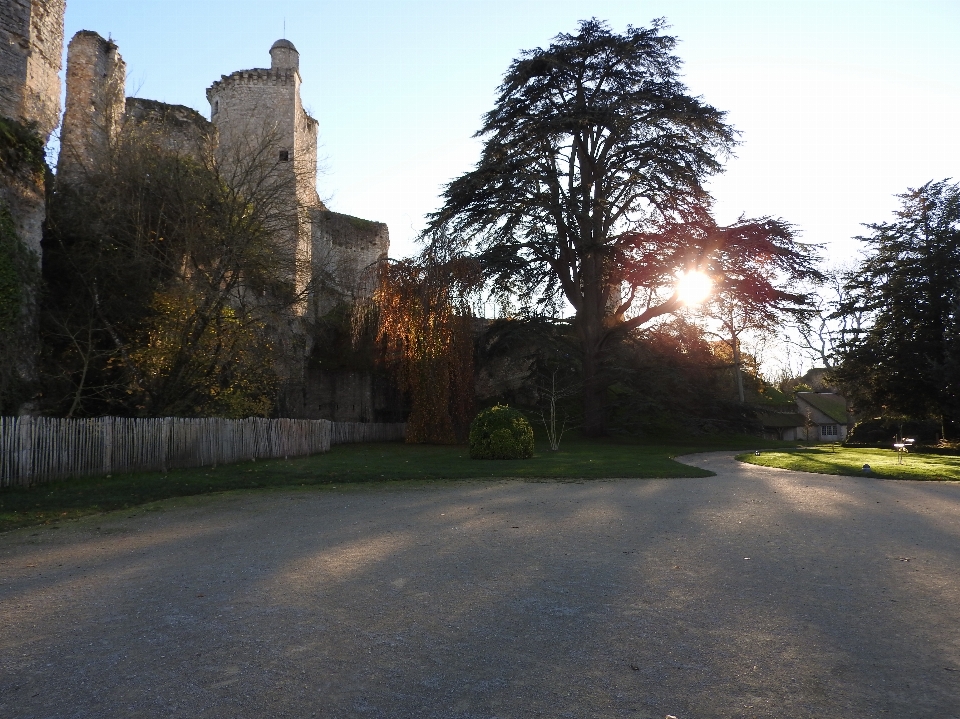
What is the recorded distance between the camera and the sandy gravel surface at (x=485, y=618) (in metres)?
3.32

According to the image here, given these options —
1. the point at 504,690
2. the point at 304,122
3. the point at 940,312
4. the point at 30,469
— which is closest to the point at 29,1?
the point at 30,469

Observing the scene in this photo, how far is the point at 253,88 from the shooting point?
3706 cm

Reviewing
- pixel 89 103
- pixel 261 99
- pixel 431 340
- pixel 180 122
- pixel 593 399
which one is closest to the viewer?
pixel 89 103

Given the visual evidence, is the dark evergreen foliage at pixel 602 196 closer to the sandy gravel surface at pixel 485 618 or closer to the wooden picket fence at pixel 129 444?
the wooden picket fence at pixel 129 444

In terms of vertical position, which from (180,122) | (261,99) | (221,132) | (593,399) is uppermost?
(261,99)

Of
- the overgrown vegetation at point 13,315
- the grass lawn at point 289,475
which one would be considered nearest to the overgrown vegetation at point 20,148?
the overgrown vegetation at point 13,315

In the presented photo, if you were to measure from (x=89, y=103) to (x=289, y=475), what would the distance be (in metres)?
15.1

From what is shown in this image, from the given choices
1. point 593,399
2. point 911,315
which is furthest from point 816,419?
point 593,399

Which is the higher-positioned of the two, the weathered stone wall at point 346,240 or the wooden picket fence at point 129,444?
the weathered stone wall at point 346,240

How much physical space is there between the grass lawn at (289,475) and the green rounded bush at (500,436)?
0.57 metres

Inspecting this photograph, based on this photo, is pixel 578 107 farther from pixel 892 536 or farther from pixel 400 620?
pixel 400 620

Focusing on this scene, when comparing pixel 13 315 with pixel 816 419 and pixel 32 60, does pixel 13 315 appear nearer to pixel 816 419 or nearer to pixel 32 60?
pixel 32 60

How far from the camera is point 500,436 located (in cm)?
1827

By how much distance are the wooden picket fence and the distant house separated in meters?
45.3
